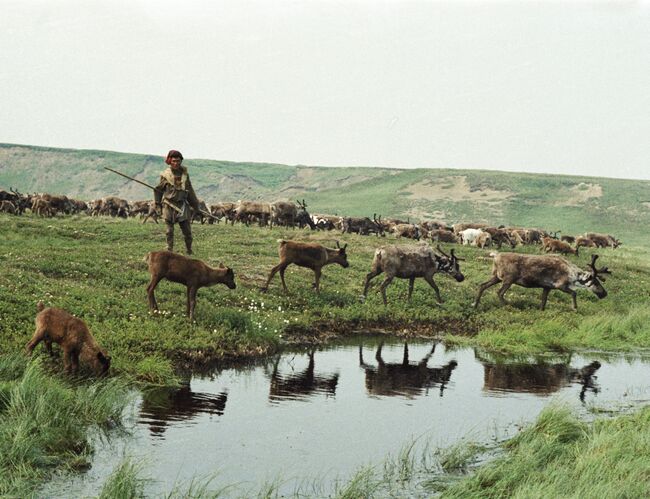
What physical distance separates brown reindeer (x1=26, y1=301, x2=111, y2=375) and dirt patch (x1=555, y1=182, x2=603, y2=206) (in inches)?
4838

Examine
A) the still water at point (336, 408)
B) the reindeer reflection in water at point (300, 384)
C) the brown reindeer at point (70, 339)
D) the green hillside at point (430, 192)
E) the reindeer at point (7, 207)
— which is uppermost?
the green hillside at point (430, 192)

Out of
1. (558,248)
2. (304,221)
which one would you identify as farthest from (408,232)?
(558,248)

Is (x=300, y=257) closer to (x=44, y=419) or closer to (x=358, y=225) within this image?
(x=44, y=419)

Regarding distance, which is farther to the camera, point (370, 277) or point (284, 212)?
point (284, 212)

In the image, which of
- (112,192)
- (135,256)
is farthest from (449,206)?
(135,256)

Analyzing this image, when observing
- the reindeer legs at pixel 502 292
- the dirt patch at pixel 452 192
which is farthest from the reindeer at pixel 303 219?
the dirt patch at pixel 452 192

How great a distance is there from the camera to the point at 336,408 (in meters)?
11.9

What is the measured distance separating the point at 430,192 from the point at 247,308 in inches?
4887

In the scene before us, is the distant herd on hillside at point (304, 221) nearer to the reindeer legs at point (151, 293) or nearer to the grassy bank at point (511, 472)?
the reindeer legs at point (151, 293)

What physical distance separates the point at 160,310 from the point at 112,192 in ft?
562

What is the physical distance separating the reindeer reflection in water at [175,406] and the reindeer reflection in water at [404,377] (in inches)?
123

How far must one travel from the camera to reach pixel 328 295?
67.7 feet

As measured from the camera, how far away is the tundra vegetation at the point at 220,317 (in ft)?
32.0

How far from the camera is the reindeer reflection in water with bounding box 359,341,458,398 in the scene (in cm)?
1354
